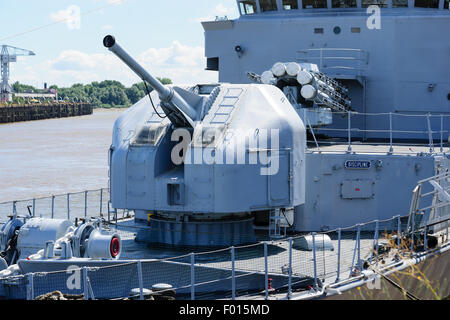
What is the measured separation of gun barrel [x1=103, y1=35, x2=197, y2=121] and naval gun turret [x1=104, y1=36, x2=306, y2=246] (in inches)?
0.7

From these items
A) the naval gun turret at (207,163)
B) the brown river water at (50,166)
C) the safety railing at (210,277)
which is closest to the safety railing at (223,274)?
the safety railing at (210,277)

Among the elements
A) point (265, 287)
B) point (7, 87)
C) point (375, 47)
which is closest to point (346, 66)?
point (375, 47)

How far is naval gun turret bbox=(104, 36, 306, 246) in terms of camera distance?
9047 millimetres

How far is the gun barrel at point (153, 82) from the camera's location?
26.1 feet

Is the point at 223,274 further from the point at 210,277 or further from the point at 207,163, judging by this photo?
the point at 207,163

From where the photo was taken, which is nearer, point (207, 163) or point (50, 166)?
point (207, 163)

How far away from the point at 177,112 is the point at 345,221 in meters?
3.44

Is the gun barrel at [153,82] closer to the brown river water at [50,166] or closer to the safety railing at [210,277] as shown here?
the safety railing at [210,277]

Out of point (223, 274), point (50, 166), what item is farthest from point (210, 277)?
point (50, 166)

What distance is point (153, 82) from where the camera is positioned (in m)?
8.70

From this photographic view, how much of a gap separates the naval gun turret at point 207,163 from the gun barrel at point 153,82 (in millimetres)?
19

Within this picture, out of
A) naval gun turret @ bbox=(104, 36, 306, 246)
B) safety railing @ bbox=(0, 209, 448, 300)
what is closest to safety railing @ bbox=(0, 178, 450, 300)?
safety railing @ bbox=(0, 209, 448, 300)

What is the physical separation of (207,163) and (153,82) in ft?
3.93

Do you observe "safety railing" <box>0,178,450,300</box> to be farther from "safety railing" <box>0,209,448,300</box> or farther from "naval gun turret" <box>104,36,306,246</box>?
"naval gun turret" <box>104,36,306,246</box>
